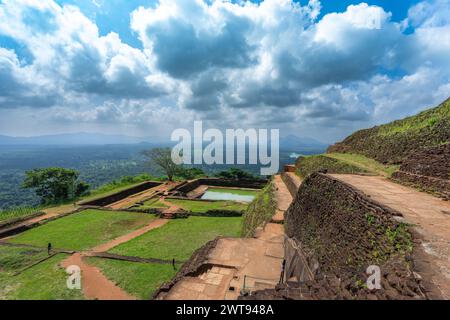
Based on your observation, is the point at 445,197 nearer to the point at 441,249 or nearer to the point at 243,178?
the point at 441,249

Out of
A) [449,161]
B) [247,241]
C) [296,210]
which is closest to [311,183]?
[296,210]

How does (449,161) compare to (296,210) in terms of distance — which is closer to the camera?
(449,161)

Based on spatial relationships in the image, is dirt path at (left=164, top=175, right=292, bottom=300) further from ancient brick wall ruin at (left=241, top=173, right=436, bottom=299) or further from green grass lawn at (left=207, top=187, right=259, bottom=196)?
green grass lawn at (left=207, top=187, right=259, bottom=196)

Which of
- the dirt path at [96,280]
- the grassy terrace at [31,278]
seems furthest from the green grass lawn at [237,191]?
the grassy terrace at [31,278]

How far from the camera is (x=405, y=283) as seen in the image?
2.96 m

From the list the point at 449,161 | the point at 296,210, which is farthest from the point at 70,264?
the point at 449,161

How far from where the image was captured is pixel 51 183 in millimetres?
23219

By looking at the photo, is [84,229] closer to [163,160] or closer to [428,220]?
[428,220]

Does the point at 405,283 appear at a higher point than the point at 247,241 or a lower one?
higher

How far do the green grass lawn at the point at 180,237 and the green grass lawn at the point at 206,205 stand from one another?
2383 mm
